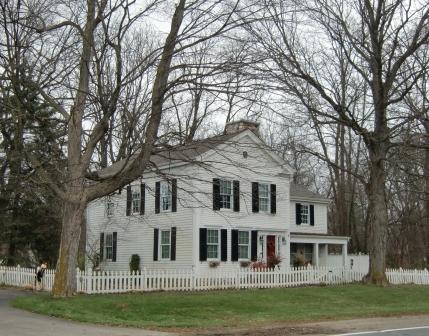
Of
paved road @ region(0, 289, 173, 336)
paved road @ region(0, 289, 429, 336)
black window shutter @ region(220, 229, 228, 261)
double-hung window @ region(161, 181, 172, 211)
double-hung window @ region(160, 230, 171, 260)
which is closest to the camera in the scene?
paved road @ region(0, 289, 173, 336)

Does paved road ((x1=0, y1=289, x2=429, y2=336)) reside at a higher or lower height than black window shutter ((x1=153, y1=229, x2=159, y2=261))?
lower

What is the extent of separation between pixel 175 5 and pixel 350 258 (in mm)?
26206

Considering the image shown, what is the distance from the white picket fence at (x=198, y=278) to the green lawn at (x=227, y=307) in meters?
2.64

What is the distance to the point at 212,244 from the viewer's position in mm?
30062

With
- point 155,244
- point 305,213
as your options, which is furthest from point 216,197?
point 305,213

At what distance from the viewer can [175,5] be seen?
18625 mm

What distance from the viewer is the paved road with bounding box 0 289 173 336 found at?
1302 cm

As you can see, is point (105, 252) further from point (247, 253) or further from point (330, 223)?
point (330, 223)

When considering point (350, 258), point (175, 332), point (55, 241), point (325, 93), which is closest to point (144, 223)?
point (55, 241)

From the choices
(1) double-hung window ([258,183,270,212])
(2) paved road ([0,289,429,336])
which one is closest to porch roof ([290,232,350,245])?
(1) double-hung window ([258,183,270,212])

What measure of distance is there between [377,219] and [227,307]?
1183 centimetres

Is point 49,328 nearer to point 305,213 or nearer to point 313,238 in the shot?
point 313,238

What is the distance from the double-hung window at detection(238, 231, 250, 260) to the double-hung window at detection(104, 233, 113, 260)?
8717 mm

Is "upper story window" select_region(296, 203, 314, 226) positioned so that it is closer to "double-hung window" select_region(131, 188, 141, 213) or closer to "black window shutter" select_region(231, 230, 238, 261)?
"black window shutter" select_region(231, 230, 238, 261)
